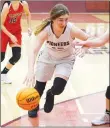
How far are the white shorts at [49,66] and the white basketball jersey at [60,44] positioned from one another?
58mm

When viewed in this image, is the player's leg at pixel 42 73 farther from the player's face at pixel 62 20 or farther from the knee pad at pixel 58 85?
the player's face at pixel 62 20

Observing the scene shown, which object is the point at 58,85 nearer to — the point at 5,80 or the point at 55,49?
the point at 55,49

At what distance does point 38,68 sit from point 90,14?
37.2ft

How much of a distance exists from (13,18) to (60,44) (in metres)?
1.21

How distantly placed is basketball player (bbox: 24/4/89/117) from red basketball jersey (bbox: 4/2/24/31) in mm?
728

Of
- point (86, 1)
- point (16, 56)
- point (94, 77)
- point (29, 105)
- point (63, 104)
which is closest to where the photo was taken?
point (29, 105)

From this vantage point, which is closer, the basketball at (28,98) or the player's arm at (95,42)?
the player's arm at (95,42)

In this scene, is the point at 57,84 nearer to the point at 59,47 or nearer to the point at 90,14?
the point at 59,47

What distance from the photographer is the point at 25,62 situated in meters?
6.41

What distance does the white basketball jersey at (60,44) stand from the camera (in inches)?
125

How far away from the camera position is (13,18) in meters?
4.23

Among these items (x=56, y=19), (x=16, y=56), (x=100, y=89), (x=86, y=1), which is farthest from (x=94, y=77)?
(x=86, y=1)

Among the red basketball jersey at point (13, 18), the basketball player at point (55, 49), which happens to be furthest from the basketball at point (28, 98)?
the red basketball jersey at point (13, 18)

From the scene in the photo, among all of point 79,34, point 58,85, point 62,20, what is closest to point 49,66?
point 58,85
